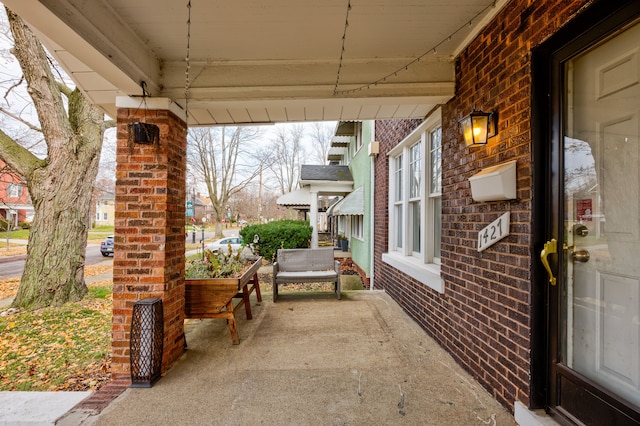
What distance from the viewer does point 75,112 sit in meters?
6.39

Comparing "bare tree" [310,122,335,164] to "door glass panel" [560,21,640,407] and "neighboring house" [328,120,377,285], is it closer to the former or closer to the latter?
"neighboring house" [328,120,377,285]

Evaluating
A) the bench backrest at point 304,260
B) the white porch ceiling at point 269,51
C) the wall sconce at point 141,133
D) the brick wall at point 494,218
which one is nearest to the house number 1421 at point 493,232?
the brick wall at point 494,218

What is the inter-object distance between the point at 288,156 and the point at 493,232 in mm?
32926

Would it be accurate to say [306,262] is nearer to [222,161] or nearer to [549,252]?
[549,252]

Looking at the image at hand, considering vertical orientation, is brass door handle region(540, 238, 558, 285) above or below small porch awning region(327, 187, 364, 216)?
below

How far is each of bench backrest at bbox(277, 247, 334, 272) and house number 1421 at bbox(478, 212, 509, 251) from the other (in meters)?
3.68

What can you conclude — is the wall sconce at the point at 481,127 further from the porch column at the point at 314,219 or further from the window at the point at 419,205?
the porch column at the point at 314,219

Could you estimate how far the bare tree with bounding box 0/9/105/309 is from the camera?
19.6 feet

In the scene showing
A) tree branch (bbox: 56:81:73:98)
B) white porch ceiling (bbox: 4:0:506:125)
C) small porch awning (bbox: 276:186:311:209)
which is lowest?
small porch awning (bbox: 276:186:311:209)

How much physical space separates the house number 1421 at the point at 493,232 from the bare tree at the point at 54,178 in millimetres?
7343

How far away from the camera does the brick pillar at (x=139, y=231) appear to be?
9.75 feet

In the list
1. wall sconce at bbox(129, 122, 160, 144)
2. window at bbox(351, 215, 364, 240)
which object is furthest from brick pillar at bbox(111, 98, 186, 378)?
window at bbox(351, 215, 364, 240)

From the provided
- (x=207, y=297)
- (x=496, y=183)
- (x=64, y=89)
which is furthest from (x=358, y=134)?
(x=496, y=183)

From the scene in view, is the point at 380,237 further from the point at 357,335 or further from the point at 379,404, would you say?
the point at 379,404
